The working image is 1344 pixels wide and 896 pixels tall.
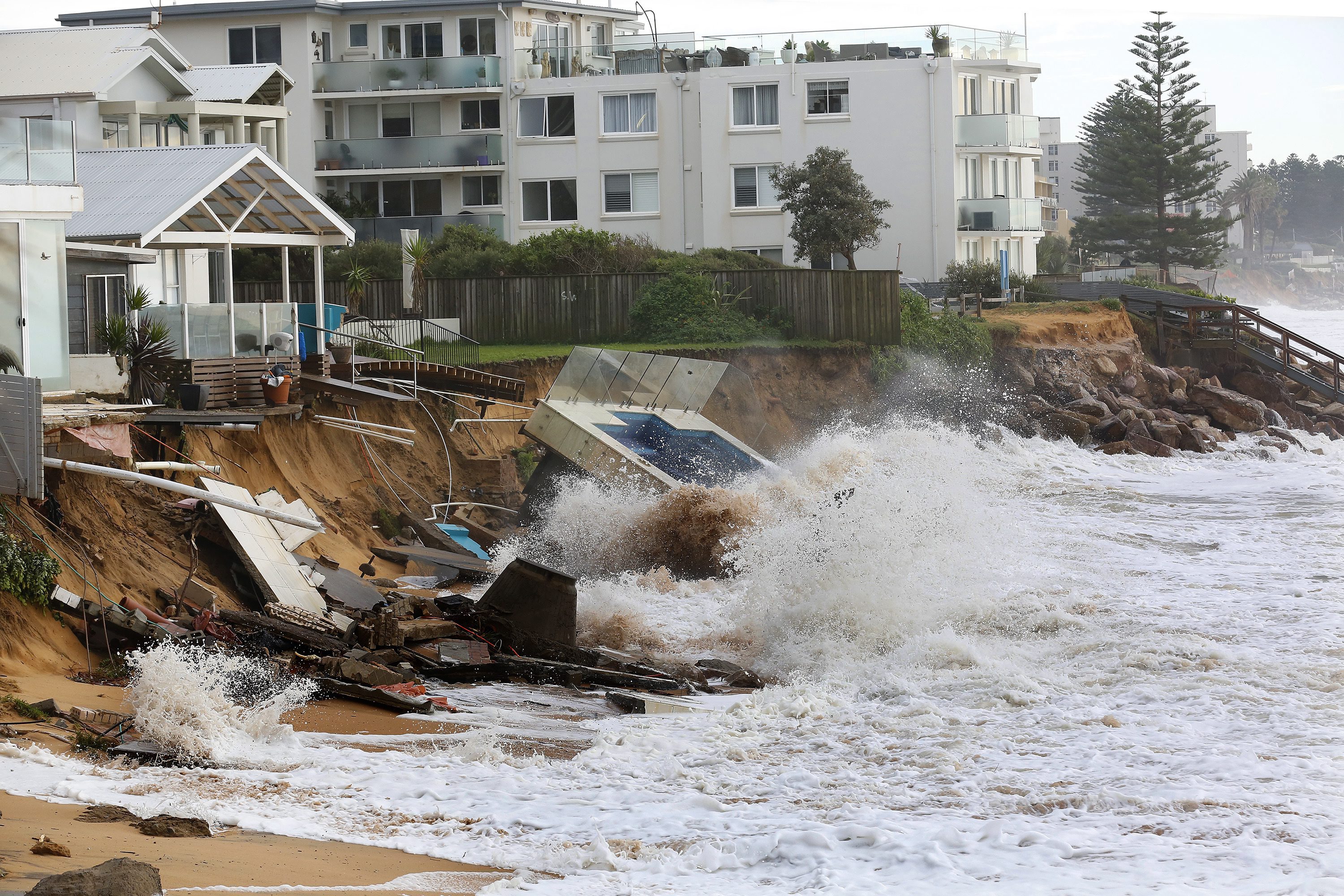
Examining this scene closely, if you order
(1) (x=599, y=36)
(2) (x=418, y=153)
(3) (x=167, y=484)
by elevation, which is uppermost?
(1) (x=599, y=36)

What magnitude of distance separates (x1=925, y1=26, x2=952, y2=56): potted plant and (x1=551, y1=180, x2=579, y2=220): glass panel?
40.3ft

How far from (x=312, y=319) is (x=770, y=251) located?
22.4m

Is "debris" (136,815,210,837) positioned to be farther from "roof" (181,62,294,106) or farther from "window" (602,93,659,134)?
"window" (602,93,659,134)

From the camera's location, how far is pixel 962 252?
4409cm

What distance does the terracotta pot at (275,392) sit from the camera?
64.3 ft

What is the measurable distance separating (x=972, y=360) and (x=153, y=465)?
80.2 feet

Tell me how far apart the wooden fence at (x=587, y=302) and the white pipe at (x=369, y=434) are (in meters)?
12.7

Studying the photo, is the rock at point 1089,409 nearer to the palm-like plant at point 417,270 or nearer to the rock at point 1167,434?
the rock at point 1167,434

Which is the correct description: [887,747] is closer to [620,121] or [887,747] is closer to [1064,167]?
[620,121]

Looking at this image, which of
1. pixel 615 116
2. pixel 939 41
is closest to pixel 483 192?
pixel 615 116

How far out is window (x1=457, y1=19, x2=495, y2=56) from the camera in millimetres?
46062

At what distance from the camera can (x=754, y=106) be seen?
43.8m

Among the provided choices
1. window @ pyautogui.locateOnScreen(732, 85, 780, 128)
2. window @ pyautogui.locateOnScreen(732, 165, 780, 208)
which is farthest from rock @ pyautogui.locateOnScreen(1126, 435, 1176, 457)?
window @ pyautogui.locateOnScreen(732, 85, 780, 128)

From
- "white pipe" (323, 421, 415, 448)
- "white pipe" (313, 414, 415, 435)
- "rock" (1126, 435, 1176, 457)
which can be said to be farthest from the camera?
"rock" (1126, 435, 1176, 457)
